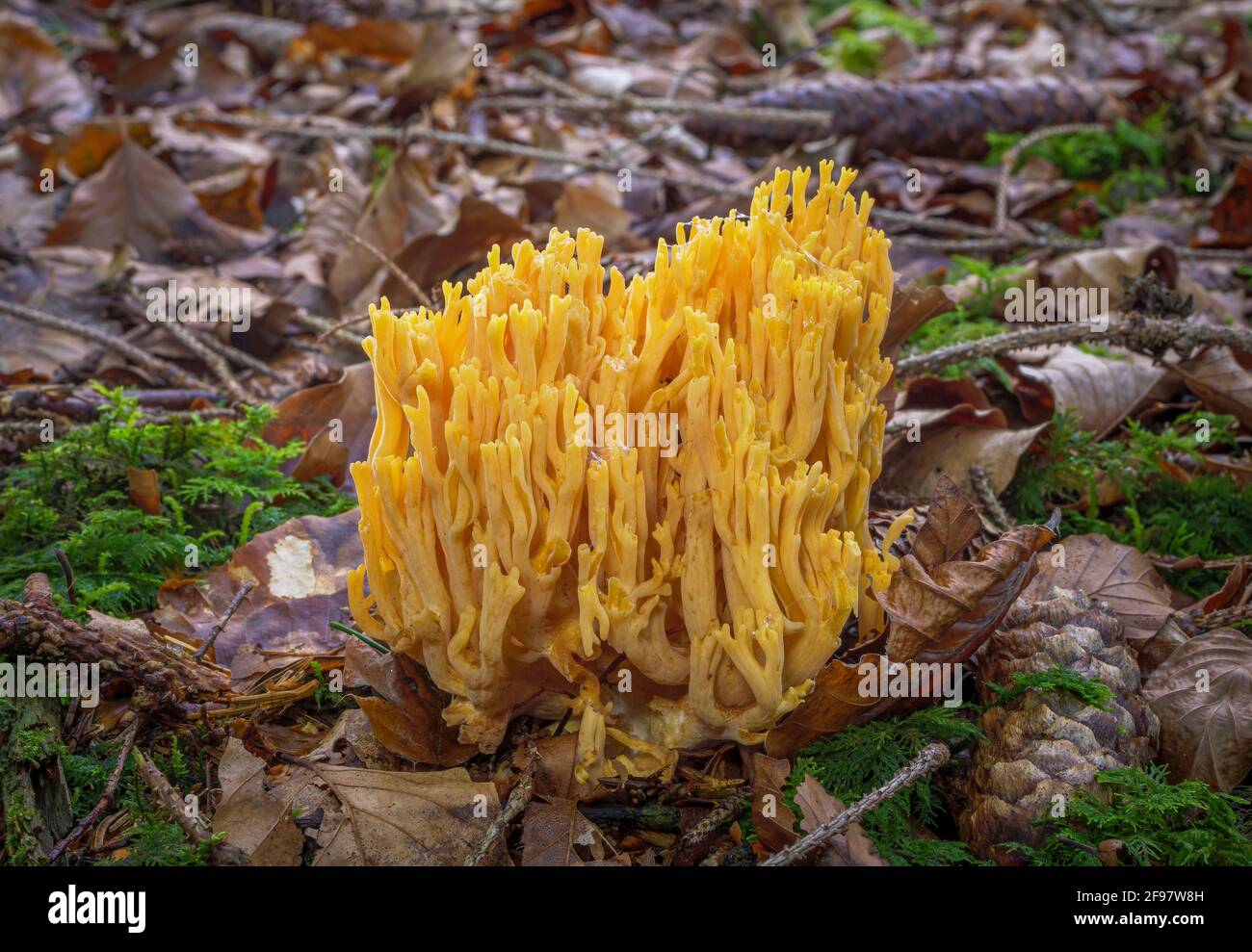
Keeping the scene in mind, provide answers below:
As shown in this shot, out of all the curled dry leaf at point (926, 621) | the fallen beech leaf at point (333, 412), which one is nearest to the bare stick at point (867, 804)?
the curled dry leaf at point (926, 621)

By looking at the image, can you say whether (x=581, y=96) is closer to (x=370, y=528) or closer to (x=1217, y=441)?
(x=1217, y=441)

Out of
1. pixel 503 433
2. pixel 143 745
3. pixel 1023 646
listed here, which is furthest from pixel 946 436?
pixel 143 745

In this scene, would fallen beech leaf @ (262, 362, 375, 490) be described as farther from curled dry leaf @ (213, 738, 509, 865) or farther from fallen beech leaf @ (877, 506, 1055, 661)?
fallen beech leaf @ (877, 506, 1055, 661)

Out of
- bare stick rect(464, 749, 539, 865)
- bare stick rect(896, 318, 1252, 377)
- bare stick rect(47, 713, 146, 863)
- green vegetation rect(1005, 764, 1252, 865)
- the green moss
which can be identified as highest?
bare stick rect(896, 318, 1252, 377)

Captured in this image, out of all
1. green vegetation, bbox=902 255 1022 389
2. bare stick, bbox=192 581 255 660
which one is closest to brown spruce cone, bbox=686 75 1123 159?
green vegetation, bbox=902 255 1022 389

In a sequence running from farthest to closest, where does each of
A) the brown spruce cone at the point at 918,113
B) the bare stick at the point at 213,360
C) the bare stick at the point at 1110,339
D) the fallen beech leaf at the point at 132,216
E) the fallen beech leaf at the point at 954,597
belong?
the brown spruce cone at the point at 918,113, the fallen beech leaf at the point at 132,216, the bare stick at the point at 213,360, the bare stick at the point at 1110,339, the fallen beech leaf at the point at 954,597

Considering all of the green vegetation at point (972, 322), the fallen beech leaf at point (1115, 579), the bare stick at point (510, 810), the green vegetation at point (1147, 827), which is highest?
the green vegetation at point (972, 322)

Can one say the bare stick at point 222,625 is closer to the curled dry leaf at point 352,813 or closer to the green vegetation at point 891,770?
the curled dry leaf at point 352,813
